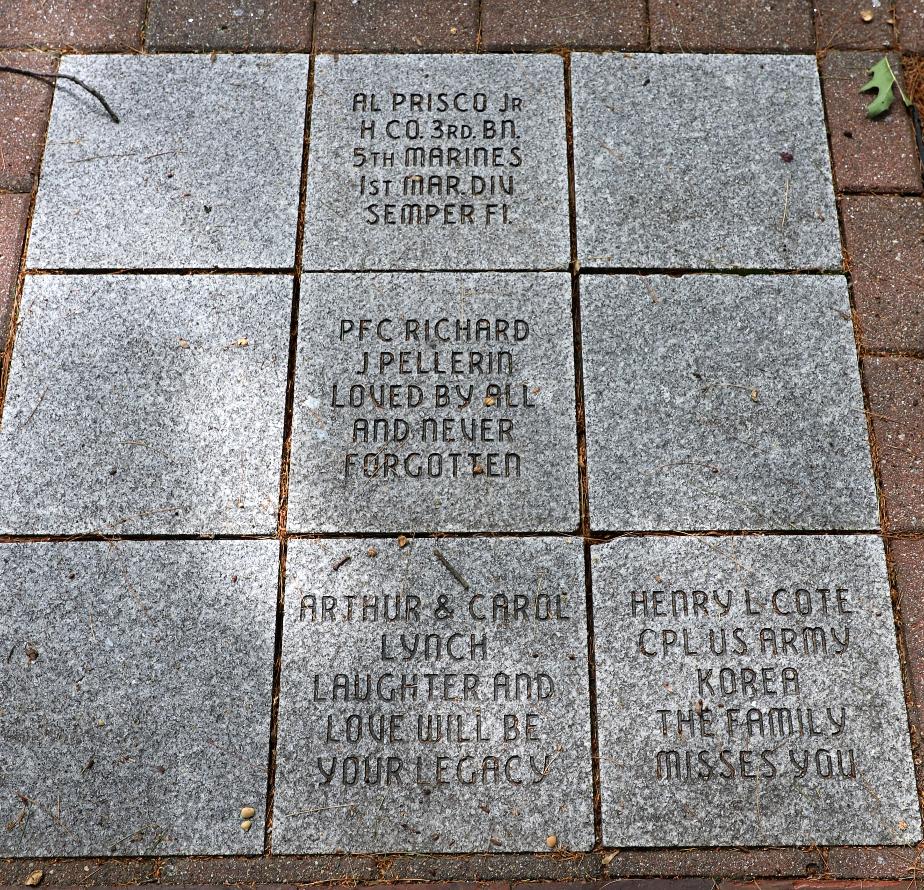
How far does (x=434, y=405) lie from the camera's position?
8.96 feet

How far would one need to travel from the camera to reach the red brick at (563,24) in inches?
127

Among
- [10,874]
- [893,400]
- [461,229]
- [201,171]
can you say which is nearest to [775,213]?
[893,400]

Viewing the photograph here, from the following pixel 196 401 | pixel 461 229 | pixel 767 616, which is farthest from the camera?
pixel 461 229

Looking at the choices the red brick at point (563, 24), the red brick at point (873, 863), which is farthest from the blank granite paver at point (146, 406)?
the red brick at point (873, 863)

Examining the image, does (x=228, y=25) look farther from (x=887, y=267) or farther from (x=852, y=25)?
(x=887, y=267)

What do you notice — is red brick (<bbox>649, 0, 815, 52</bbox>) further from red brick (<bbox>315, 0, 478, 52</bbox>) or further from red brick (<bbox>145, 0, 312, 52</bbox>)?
red brick (<bbox>145, 0, 312, 52</bbox>)

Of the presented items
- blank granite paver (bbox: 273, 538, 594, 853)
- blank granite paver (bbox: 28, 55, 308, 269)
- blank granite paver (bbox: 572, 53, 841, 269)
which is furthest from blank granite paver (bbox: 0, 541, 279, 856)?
blank granite paver (bbox: 572, 53, 841, 269)

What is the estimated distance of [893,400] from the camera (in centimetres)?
281

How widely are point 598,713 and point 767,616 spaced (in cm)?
61

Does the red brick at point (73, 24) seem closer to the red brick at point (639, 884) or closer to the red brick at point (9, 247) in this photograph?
the red brick at point (9, 247)

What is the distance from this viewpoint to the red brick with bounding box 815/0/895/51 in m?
3.24

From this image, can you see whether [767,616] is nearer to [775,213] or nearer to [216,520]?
[775,213]

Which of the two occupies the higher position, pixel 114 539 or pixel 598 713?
pixel 114 539

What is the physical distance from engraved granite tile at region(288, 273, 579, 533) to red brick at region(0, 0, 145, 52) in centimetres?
138
